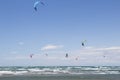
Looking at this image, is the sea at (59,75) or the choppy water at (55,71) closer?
the sea at (59,75)

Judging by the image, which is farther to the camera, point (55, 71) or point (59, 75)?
point (55, 71)

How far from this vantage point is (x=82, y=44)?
24.9 meters

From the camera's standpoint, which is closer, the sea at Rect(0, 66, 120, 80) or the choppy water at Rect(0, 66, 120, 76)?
the sea at Rect(0, 66, 120, 80)

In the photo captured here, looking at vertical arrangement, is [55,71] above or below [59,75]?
above
